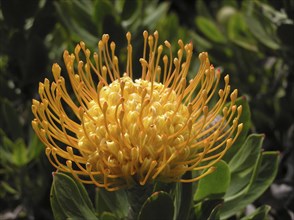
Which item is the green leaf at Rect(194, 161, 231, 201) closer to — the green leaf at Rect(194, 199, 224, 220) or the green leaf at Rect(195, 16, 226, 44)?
the green leaf at Rect(194, 199, 224, 220)

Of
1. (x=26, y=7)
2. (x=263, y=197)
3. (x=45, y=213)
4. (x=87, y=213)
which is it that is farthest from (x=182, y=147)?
(x=26, y=7)

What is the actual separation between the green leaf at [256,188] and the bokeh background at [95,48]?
0.42 m

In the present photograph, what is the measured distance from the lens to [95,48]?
8.90 ft

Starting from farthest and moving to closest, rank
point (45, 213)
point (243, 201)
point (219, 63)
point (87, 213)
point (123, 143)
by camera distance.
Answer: point (219, 63), point (45, 213), point (243, 201), point (87, 213), point (123, 143)

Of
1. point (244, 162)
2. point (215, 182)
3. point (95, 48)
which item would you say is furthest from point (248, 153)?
point (95, 48)

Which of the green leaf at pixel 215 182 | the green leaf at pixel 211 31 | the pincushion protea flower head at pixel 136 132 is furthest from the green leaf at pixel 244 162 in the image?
the green leaf at pixel 211 31

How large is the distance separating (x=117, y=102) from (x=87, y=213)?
1.19 feet

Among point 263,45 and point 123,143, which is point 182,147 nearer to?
point 123,143

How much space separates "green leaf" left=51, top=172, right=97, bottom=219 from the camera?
5.97 feet

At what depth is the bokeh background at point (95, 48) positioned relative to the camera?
2584 millimetres

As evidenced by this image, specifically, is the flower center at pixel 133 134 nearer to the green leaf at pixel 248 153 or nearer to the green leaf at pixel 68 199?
the green leaf at pixel 68 199

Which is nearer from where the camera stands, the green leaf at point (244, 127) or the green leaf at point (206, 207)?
the green leaf at point (206, 207)

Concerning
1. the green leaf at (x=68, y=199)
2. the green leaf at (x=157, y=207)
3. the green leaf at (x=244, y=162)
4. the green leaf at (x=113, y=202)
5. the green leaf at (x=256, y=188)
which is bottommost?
the green leaf at (x=256, y=188)

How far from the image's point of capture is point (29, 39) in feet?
9.08
